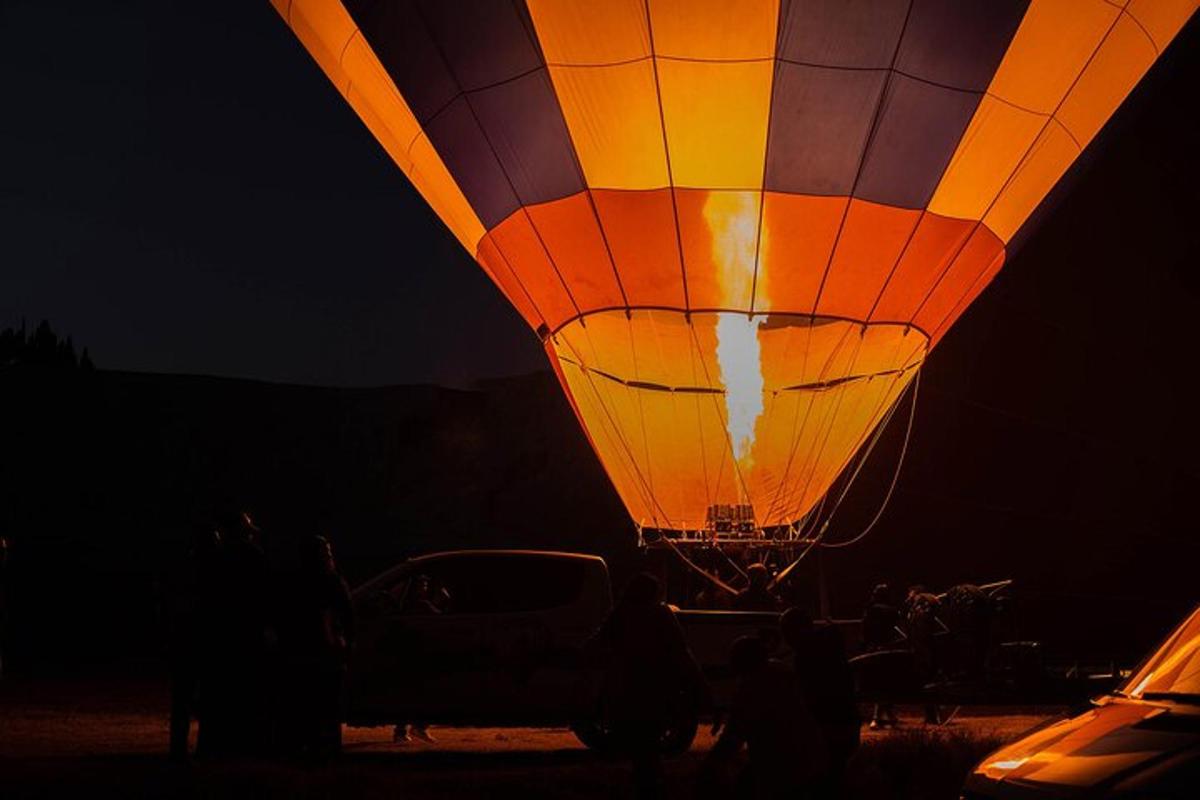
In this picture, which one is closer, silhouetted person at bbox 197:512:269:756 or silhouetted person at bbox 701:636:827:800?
silhouetted person at bbox 701:636:827:800

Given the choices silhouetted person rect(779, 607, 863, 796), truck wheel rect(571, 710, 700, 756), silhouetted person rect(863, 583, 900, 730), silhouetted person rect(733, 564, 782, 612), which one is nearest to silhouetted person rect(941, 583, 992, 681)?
silhouetted person rect(863, 583, 900, 730)

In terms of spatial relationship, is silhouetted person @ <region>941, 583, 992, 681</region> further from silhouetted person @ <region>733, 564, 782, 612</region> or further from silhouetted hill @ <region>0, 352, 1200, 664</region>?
silhouetted hill @ <region>0, 352, 1200, 664</region>

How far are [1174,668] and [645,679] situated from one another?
8.89ft

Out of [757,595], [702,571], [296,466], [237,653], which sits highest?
[296,466]

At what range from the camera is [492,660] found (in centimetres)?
1131

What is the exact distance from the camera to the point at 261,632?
9.82 meters

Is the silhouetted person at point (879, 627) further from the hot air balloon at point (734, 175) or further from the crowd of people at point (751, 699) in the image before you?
the crowd of people at point (751, 699)

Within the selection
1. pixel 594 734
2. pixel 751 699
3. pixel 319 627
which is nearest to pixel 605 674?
pixel 751 699

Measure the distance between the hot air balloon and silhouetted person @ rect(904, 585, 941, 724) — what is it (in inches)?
116

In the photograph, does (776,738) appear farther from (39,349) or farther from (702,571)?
(39,349)

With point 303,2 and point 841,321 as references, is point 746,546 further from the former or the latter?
point 303,2

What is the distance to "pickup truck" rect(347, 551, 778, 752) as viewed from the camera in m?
11.2

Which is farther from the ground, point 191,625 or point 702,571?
point 702,571

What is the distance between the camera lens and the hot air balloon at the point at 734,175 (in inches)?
469
